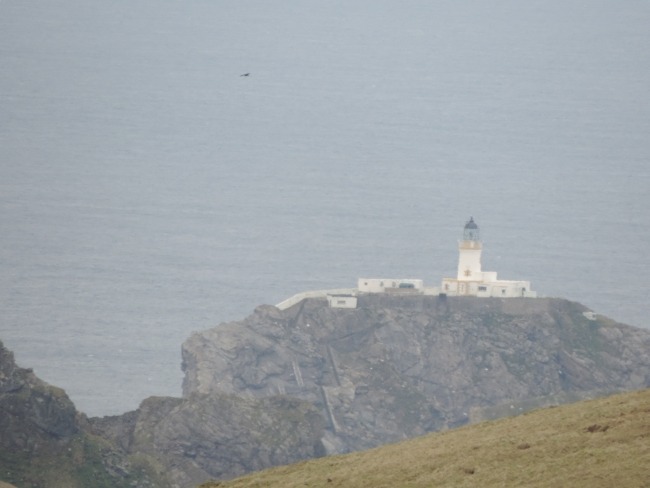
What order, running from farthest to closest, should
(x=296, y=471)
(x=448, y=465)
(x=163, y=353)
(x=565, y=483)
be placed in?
(x=163, y=353), (x=296, y=471), (x=448, y=465), (x=565, y=483)

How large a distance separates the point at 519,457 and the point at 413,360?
97681mm

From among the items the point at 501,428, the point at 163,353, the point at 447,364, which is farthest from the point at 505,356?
the point at 501,428

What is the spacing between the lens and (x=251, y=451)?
415 ft

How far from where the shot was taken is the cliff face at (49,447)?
108 metres

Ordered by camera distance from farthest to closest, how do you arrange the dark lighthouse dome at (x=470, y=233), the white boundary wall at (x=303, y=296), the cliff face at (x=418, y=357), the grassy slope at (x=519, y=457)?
the dark lighthouse dome at (x=470, y=233)
the white boundary wall at (x=303, y=296)
the cliff face at (x=418, y=357)
the grassy slope at (x=519, y=457)

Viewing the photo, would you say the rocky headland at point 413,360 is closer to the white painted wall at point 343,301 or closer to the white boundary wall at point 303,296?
the white painted wall at point 343,301

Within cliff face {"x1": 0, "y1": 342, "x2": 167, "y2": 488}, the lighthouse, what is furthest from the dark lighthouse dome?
cliff face {"x1": 0, "y1": 342, "x2": 167, "y2": 488}

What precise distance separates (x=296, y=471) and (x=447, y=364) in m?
94.0

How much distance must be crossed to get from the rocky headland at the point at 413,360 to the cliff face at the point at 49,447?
25.6m

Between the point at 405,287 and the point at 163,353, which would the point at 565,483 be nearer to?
the point at 405,287

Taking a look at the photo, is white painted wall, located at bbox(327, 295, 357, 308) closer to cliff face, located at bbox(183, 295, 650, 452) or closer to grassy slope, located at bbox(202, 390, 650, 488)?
cliff face, located at bbox(183, 295, 650, 452)

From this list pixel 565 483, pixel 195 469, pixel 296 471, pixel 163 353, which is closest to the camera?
pixel 565 483

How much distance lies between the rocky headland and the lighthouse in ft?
2.90

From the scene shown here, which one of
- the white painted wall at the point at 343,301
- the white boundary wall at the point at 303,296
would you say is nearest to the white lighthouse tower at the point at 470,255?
the white boundary wall at the point at 303,296
